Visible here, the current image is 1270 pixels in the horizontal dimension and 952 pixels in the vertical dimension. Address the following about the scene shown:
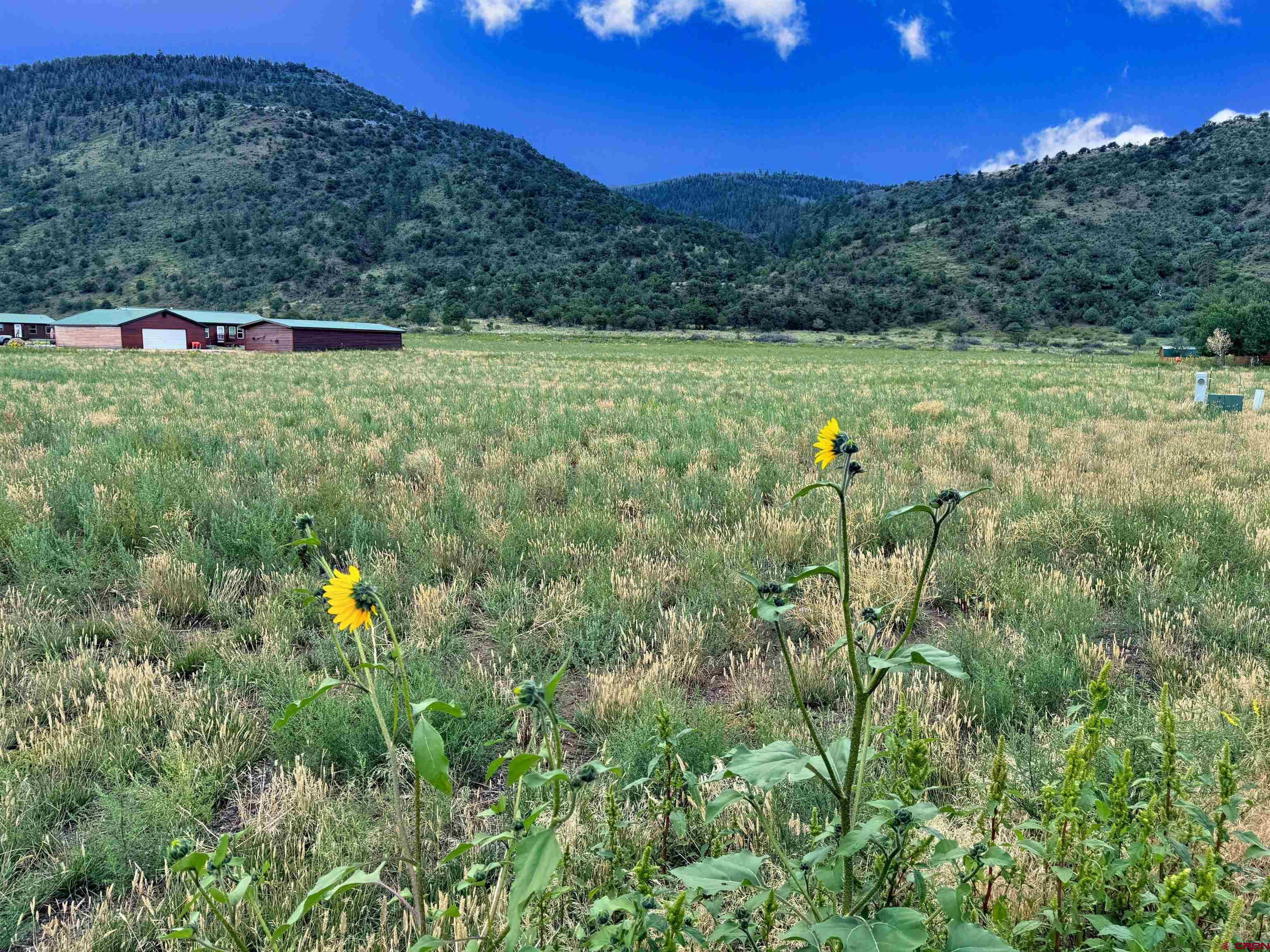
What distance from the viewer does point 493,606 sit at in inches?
170

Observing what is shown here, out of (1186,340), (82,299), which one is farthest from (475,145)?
(1186,340)

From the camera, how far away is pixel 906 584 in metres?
4.52

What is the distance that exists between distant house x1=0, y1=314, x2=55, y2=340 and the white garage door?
20772 mm

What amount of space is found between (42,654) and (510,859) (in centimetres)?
360

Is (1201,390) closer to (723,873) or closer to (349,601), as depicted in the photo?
(723,873)

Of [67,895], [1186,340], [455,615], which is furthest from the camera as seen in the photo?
[1186,340]

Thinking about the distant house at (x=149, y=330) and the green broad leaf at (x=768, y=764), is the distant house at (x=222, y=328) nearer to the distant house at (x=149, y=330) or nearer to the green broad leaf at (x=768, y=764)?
the distant house at (x=149, y=330)

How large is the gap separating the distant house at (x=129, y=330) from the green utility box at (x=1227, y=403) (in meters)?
68.4

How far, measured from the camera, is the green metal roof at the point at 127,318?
57.7 meters

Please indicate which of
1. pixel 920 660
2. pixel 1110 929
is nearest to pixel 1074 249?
pixel 1110 929

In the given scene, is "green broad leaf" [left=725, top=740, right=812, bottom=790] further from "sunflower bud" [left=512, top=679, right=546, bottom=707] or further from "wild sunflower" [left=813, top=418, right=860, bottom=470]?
"wild sunflower" [left=813, top=418, right=860, bottom=470]

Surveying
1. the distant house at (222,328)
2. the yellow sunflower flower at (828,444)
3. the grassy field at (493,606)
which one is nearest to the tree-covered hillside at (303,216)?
the distant house at (222,328)

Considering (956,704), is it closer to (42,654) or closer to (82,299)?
(42,654)

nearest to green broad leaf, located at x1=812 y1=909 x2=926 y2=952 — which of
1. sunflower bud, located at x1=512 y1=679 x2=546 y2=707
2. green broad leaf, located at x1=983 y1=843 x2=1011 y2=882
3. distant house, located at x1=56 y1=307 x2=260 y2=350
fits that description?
green broad leaf, located at x1=983 y1=843 x2=1011 y2=882
